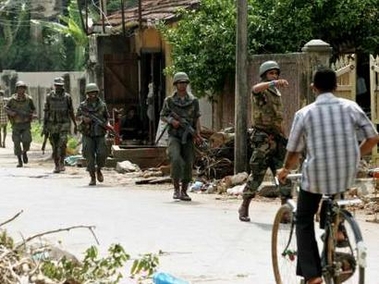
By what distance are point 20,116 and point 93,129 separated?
5.31 meters

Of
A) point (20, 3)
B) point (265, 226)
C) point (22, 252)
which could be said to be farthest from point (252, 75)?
point (20, 3)

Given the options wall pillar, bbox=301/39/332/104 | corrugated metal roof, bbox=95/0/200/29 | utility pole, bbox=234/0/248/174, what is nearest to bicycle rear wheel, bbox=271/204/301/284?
wall pillar, bbox=301/39/332/104

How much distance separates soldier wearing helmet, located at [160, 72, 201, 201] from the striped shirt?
725cm

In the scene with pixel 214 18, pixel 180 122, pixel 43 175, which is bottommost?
pixel 43 175

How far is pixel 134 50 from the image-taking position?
84.1 ft

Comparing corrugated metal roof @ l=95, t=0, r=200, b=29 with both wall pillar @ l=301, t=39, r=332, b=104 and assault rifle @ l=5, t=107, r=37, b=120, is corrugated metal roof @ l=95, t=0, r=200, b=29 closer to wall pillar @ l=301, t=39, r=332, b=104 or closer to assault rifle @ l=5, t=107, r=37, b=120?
assault rifle @ l=5, t=107, r=37, b=120

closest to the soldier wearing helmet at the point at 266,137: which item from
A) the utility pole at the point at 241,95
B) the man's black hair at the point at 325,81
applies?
the utility pole at the point at 241,95

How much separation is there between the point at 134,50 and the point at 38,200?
37.2 feet

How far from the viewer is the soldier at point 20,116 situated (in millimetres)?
22172

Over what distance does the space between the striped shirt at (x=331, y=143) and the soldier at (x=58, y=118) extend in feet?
45.1

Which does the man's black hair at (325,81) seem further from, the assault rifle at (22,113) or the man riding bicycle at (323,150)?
the assault rifle at (22,113)

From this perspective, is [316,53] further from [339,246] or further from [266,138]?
[339,246]

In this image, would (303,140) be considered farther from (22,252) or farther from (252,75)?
(252,75)

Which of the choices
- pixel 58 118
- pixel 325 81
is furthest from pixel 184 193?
pixel 325 81
